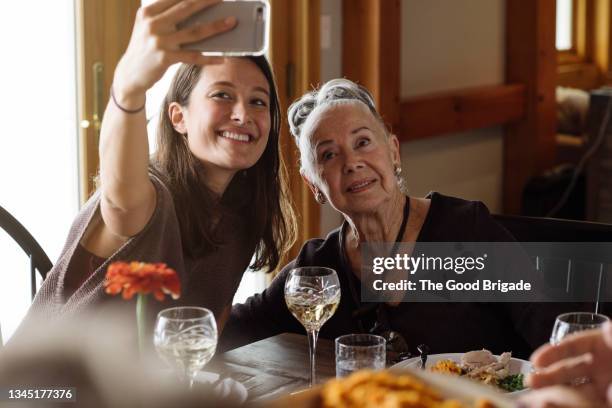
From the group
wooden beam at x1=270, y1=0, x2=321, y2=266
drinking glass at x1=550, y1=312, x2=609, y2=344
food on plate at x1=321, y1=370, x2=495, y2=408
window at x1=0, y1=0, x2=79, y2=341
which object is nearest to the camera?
food on plate at x1=321, y1=370, x2=495, y2=408

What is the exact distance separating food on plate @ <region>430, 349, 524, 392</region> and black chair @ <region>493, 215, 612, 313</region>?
468 millimetres

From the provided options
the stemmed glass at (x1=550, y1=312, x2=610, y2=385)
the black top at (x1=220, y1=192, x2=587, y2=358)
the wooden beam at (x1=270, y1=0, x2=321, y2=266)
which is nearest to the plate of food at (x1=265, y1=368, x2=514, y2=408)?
the stemmed glass at (x1=550, y1=312, x2=610, y2=385)

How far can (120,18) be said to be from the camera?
2.93 metres

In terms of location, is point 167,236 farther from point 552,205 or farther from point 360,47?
point 552,205

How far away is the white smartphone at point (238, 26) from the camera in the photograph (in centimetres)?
134

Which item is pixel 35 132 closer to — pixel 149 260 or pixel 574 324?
pixel 149 260

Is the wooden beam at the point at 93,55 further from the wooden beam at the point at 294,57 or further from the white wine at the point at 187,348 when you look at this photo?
the white wine at the point at 187,348

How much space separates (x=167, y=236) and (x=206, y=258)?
213mm

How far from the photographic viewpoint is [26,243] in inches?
77.8

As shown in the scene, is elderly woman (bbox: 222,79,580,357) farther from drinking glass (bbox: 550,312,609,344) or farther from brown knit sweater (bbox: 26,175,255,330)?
drinking glass (bbox: 550,312,609,344)

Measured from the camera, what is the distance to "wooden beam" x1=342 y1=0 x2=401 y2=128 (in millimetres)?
3836

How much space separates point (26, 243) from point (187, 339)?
86cm

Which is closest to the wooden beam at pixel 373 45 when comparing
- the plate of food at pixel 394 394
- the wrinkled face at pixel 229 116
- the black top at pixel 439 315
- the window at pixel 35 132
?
the window at pixel 35 132

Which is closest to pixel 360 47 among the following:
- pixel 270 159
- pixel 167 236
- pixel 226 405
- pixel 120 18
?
pixel 120 18
